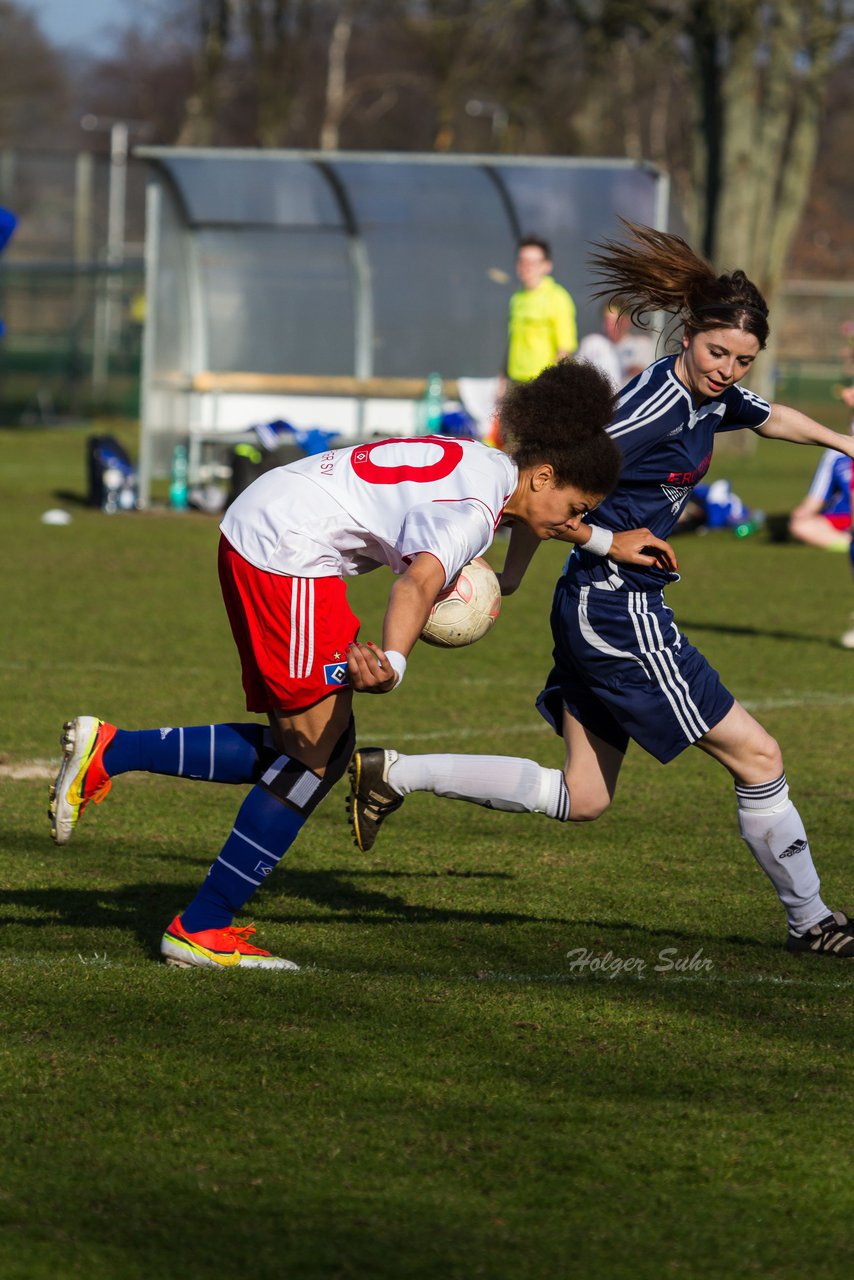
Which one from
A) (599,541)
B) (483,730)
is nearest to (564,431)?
(599,541)

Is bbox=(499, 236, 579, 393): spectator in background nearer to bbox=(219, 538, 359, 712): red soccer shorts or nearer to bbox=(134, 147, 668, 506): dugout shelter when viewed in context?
bbox=(134, 147, 668, 506): dugout shelter

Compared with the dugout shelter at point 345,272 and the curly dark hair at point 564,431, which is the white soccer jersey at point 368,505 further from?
the dugout shelter at point 345,272

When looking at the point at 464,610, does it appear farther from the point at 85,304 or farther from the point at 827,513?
the point at 85,304

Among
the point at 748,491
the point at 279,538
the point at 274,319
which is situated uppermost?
the point at 279,538

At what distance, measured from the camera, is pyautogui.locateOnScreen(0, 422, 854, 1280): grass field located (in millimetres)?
3297

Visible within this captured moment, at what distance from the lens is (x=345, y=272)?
20.7 m

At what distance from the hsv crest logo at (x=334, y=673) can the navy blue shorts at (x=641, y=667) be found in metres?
0.73

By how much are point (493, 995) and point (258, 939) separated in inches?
32.8

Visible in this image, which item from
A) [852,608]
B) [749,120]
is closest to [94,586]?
[852,608]

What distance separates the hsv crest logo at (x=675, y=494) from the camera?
5104 millimetres

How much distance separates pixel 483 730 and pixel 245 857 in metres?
3.81

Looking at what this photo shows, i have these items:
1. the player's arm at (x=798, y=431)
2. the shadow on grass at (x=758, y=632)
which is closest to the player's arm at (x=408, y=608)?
the player's arm at (x=798, y=431)

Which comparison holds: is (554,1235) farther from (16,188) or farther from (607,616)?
(16,188)

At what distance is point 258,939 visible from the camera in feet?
17.1
